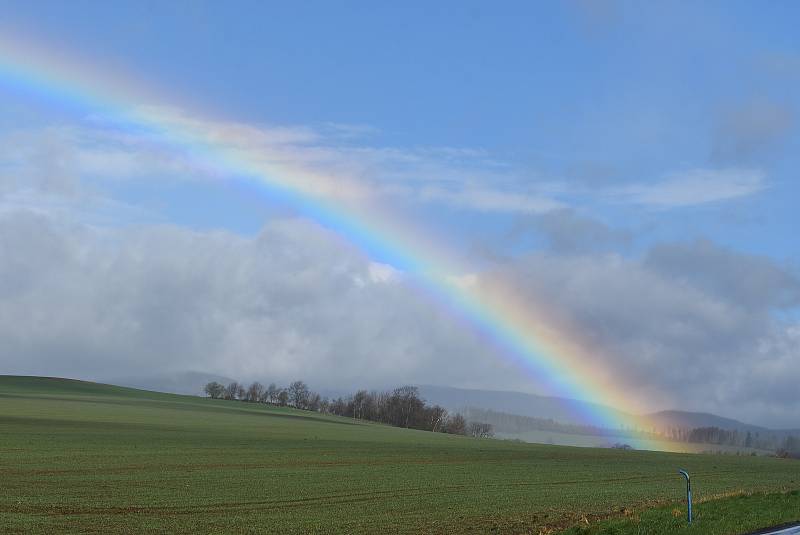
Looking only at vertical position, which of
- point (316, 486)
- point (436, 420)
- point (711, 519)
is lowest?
point (316, 486)

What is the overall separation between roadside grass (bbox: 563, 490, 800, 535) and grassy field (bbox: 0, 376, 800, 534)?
136 millimetres

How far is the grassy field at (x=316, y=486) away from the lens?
28344mm

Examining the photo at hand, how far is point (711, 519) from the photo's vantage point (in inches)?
986

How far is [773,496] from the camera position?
32.8 metres

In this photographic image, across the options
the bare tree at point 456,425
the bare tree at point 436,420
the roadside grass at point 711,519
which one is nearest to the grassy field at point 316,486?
the roadside grass at point 711,519

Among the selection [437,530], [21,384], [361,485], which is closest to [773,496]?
[437,530]

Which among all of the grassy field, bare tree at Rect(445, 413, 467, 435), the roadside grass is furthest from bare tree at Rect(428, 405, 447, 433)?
the roadside grass

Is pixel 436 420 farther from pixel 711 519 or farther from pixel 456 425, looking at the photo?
pixel 711 519

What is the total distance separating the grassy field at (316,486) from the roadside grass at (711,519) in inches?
5.4

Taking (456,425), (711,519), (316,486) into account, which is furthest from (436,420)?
(711,519)

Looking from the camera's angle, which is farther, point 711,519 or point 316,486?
point 316,486

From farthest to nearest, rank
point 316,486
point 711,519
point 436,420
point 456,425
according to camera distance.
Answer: point 436,420 < point 456,425 < point 316,486 < point 711,519

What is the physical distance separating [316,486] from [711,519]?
22.3 m

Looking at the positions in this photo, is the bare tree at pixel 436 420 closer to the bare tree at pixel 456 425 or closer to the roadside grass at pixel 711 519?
the bare tree at pixel 456 425
